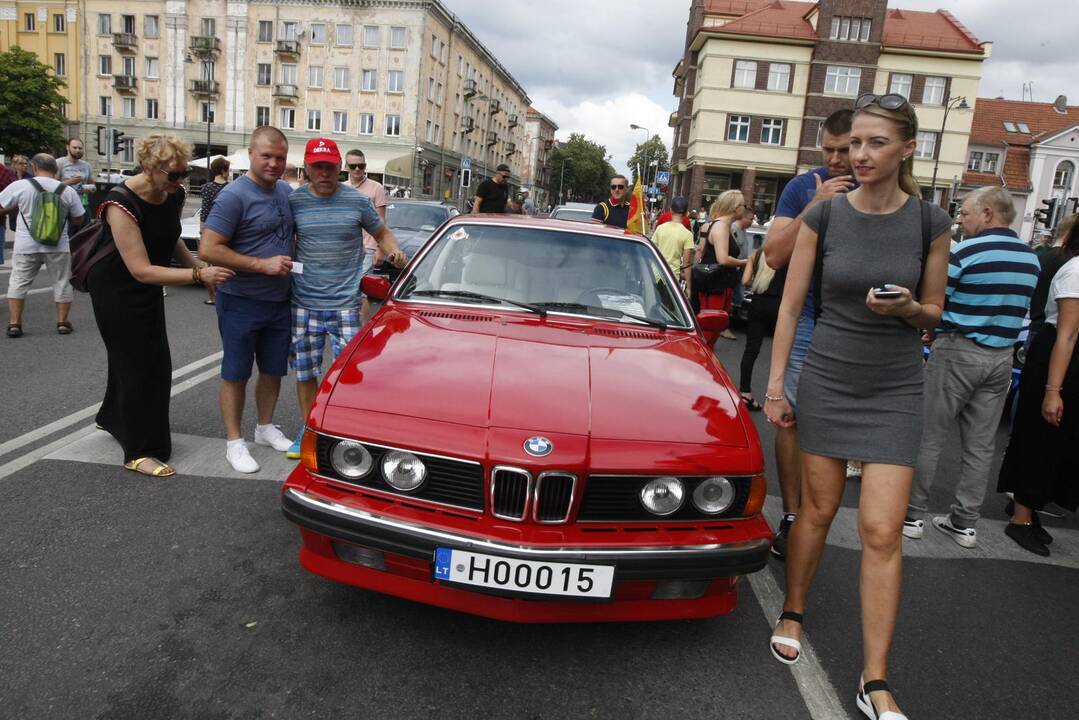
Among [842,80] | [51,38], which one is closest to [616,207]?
[842,80]

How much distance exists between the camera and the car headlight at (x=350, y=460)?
2.58 metres

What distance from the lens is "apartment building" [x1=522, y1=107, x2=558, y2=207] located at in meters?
115

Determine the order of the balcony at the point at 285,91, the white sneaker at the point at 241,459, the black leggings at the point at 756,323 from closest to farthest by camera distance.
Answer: the white sneaker at the point at 241,459, the black leggings at the point at 756,323, the balcony at the point at 285,91

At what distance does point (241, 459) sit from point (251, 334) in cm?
71

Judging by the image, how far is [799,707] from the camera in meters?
2.50

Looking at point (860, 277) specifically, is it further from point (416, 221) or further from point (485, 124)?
point (485, 124)

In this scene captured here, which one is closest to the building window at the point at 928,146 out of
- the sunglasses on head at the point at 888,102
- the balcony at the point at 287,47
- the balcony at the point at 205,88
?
the balcony at the point at 287,47

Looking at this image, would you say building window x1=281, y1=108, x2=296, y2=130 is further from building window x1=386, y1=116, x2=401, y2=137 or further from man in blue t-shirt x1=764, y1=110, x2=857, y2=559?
man in blue t-shirt x1=764, y1=110, x2=857, y2=559

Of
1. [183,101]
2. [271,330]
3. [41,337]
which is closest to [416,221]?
[41,337]

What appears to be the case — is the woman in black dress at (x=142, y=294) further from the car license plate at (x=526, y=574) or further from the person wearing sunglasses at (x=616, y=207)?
the person wearing sunglasses at (x=616, y=207)

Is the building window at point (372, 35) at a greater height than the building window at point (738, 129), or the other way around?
the building window at point (372, 35)

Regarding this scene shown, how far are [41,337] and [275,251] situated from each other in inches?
184

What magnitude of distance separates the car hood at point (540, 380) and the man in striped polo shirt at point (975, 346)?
1.63 meters

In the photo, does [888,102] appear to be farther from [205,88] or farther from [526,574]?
[205,88]
